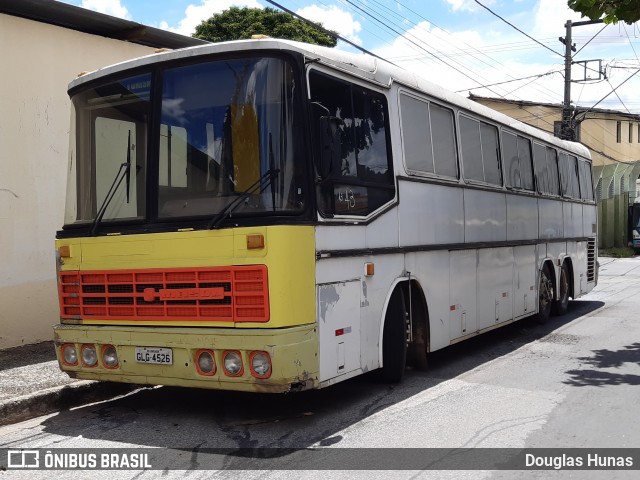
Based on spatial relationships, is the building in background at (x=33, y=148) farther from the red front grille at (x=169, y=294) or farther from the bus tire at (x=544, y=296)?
the bus tire at (x=544, y=296)

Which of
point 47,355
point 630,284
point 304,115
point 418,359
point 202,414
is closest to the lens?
point 304,115

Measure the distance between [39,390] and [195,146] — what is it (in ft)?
9.67

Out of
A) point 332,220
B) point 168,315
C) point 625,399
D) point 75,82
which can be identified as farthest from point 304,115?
point 625,399

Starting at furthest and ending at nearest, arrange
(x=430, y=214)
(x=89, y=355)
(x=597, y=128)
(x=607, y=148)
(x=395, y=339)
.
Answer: (x=607, y=148) → (x=597, y=128) → (x=430, y=214) → (x=395, y=339) → (x=89, y=355)

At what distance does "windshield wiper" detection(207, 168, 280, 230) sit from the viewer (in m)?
6.12

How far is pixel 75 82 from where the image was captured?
7.35m

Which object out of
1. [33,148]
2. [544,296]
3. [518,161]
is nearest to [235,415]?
[33,148]

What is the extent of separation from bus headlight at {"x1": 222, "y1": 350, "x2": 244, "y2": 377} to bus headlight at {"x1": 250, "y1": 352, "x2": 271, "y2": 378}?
105mm

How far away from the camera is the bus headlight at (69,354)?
696cm

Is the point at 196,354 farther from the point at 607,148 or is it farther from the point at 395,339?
the point at 607,148

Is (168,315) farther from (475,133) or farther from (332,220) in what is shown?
(475,133)

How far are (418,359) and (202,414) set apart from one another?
2583 mm

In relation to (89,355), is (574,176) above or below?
above

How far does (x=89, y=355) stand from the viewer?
6879mm
